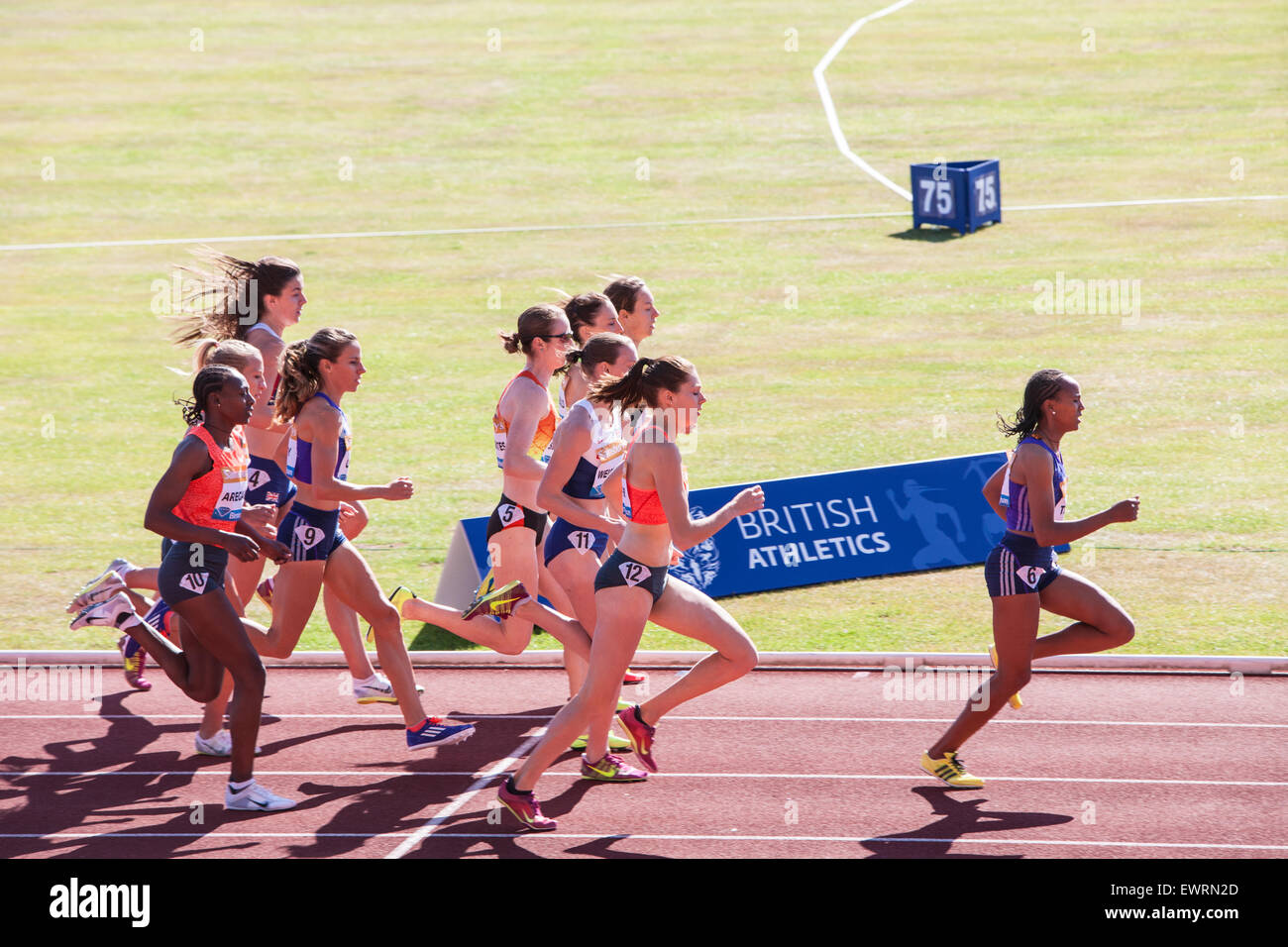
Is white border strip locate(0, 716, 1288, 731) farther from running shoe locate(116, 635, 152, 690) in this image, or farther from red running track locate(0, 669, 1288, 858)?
running shoe locate(116, 635, 152, 690)

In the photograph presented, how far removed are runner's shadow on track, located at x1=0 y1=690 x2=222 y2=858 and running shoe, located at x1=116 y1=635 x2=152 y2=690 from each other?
407mm

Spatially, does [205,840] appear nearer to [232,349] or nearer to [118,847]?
[118,847]

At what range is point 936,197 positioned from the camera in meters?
27.9

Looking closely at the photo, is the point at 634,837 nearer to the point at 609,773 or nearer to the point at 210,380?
the point at 609,773

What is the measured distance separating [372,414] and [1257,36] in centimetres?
3266

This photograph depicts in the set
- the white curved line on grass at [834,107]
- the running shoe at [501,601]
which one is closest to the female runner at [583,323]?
the running shoe at [501,601]

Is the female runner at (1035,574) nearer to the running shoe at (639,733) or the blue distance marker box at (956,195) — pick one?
the running shoe at (639,733)

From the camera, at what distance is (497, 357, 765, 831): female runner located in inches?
297

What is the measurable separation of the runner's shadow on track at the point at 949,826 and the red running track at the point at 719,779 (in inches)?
0.6

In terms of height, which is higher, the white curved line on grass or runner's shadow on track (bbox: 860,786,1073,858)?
the white curved line on grass

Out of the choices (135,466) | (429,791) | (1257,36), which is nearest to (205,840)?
(429,791)

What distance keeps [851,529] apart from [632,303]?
319cm

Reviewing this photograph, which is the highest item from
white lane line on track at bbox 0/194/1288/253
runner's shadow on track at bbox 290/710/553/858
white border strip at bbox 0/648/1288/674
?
white lane line on track at bbox 0/194/1288/253

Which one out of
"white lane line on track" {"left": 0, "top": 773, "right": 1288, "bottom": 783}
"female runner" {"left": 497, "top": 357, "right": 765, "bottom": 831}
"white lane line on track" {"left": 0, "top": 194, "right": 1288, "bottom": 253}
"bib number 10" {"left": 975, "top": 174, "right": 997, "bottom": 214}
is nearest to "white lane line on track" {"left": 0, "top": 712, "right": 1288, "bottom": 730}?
"white lane line on track" {"left": 0, "top": 773, "right": 1288, "bottom": 783}
